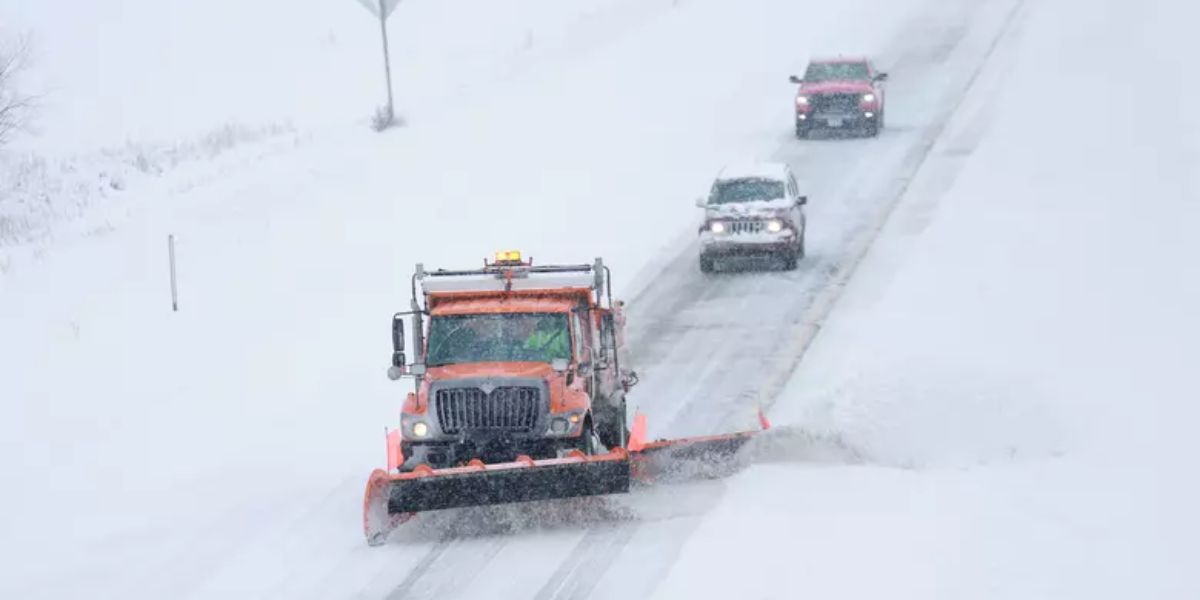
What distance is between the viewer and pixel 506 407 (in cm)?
1388

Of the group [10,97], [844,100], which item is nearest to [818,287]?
[844,100]

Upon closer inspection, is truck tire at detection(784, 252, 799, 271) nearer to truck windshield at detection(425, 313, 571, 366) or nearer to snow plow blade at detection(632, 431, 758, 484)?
snow plow blade at detection(632, 431, 758, 484)

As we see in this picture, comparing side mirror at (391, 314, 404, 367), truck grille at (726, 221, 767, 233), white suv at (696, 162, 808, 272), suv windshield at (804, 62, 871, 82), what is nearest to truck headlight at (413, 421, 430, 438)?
side mirror at (391, 314, 404, 367)

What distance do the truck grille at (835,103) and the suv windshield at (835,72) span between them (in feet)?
3.30

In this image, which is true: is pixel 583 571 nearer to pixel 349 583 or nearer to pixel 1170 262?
pixel 349 583

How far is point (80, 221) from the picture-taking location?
30.3 m

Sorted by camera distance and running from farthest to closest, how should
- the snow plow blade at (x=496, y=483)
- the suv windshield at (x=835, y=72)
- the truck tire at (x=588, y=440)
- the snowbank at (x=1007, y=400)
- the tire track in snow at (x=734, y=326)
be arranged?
the suv windshield at (x=835, y=72), the truck tire at (x=588, y=440), the snow plow blade at (x=496, y=483), the tire track in snow at (x=734, y=326), the snowbank at (x=1007, y=400)

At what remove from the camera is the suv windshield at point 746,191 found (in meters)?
26.1

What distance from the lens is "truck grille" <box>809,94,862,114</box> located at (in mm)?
34969

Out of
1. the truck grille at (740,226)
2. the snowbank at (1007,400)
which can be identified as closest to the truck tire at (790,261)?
the truck grille at (740,226)

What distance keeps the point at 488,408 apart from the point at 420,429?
0.65m

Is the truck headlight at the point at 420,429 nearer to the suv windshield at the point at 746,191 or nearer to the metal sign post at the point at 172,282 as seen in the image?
the metal sign post at the point at 172,282

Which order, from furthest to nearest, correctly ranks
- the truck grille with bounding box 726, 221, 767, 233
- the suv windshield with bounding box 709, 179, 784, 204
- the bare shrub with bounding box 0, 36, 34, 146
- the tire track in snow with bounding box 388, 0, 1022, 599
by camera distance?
the bare shrub with bounding box 0, 36, 34, 146
the suv windshield with bounding box 709, 179, 784, 204
the truck grille with bounding box 726, 221, 767, 233
the tire track in snow with bounding box 388, 0, 1022, 599

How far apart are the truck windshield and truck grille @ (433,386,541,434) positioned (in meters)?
0.57
